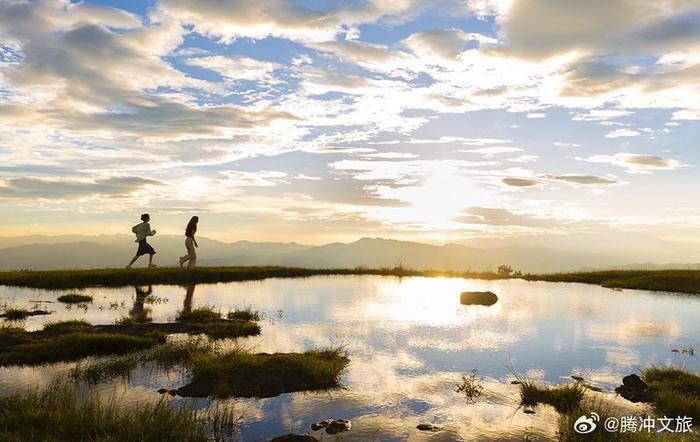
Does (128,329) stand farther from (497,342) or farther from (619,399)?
(619,399)

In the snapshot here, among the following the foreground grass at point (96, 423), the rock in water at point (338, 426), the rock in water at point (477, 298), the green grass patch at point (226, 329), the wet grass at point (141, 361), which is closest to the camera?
the foreground grass at point (96, 423)

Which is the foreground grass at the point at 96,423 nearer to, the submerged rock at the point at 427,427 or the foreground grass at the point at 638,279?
the submerged rock at the point at 427,427

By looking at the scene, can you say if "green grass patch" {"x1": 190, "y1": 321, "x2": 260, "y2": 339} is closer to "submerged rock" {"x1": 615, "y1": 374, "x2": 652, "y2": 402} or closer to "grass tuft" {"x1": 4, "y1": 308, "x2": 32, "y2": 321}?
"grass tuft" {"x1": 4, "y1": 308, "x2": 32, "y2": 321}

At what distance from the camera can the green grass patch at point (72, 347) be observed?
1530 cm

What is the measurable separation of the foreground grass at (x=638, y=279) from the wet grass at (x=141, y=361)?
35606 millimetres

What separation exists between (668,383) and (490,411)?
5.64 metres

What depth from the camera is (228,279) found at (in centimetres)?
3906

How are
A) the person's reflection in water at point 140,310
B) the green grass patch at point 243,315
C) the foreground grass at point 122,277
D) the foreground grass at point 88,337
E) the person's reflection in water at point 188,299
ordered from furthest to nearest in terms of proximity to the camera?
the foreground grass at point 122,277 < the person's reflection in water at point 188,299 < the green grass patch at point 243,315 < the person's reflection in water at point 140,310 < the foreground grass at point 88,337

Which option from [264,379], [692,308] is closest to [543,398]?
[264,379]

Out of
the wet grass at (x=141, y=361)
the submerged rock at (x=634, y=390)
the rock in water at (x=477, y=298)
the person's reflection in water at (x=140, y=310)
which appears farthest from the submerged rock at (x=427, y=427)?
the rock in water at (x=477, y=298)

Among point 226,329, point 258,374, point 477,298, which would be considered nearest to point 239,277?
point 477,298

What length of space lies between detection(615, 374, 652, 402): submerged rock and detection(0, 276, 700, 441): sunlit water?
1.39 feet

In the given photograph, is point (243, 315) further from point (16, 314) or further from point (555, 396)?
point (555, 396)

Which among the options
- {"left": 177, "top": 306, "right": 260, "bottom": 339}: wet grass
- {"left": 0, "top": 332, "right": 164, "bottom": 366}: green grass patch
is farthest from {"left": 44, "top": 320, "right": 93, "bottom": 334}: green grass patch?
{"left": 177, "top": 306, "right": 260, "bottom": 339}: wet grass
